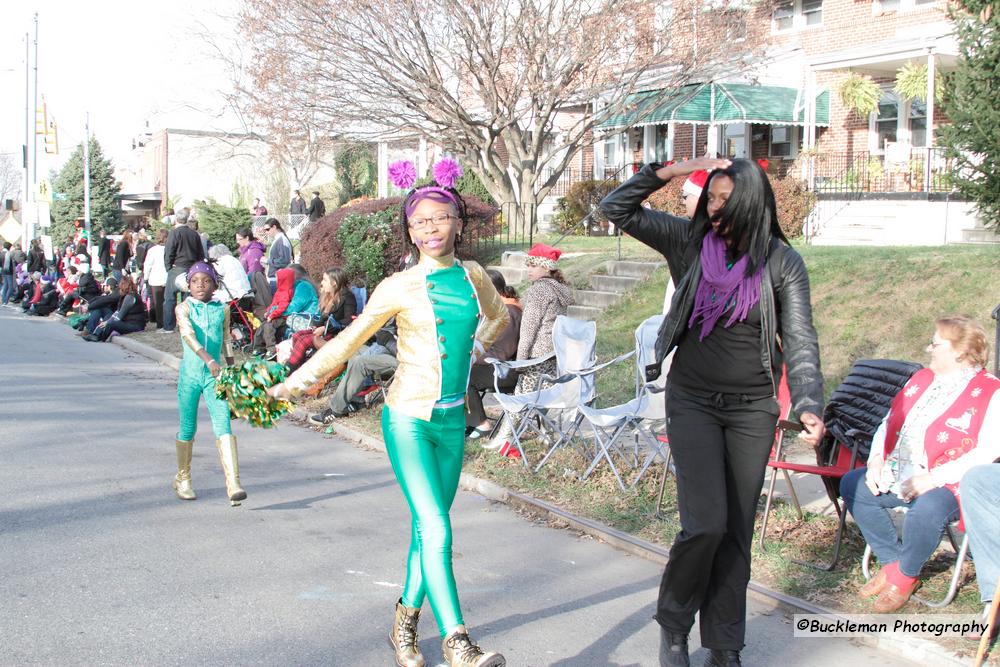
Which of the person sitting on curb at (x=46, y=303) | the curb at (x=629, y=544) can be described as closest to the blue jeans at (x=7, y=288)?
the person sitting on curb at (x=46, y=303)

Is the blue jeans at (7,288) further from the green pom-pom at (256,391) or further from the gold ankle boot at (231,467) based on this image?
the green pom-pom at (256,391)

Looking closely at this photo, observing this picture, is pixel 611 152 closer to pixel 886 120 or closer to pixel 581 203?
pixel 581 203

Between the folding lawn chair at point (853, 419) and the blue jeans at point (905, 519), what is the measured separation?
0.34 m

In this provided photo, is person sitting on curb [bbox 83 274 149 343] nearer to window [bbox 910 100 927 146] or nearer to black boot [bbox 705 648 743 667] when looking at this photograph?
black boot [bbox 705 648 743 667]

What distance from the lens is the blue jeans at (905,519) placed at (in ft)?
16.1

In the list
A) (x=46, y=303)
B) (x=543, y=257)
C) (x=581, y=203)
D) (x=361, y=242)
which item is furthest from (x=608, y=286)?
(x=46, y=303)

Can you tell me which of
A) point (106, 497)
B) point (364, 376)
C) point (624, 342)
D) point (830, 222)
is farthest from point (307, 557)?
point (830, 222)

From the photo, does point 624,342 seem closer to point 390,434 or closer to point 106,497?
point 106,497

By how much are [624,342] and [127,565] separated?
8467 mm

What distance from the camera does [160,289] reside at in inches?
746

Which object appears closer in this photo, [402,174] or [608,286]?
[402,174]

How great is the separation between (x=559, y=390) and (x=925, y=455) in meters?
3.61

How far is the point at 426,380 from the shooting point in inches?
163

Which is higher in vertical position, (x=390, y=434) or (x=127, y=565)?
(x=390, y=434)
